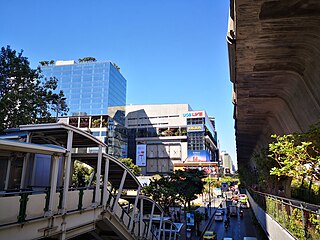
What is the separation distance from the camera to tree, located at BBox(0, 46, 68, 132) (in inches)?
632

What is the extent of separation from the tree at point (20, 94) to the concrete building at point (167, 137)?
228 ft

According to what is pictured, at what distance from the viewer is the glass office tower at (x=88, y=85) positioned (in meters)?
89.1

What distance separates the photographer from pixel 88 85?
301 ft

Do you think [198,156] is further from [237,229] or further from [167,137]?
[237,229]

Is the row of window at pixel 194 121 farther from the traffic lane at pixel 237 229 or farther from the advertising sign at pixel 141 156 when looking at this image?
the traffic lane at pixel 237 229

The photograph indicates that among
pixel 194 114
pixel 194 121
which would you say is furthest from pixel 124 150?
pixel 194 114

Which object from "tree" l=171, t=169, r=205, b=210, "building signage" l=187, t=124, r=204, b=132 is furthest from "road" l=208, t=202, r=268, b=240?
"building signage" l=187, t=124, r=204, b=132

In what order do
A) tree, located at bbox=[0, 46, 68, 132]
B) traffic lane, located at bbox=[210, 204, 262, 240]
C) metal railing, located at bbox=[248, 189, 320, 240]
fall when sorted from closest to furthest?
metal railing, located at bbox=[248, 189, 320, 240]
tree, located at bbox=[0, 46, 68, 132]
traffic lane, located at bbox=[210, 204, 262, 240]

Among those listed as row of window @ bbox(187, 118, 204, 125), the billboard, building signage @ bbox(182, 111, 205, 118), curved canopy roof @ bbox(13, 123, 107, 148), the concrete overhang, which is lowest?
A: curved canopy roof @ bbox(13, 123, 107, 148)

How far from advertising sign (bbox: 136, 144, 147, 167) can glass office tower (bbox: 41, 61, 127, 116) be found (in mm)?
17577

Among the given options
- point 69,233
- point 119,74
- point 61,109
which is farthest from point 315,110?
point 119,74

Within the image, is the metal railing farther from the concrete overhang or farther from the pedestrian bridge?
the pedestrian bridge

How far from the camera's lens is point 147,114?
10450 centimetres

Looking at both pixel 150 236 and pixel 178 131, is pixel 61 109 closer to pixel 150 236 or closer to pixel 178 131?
pixel 150 236
